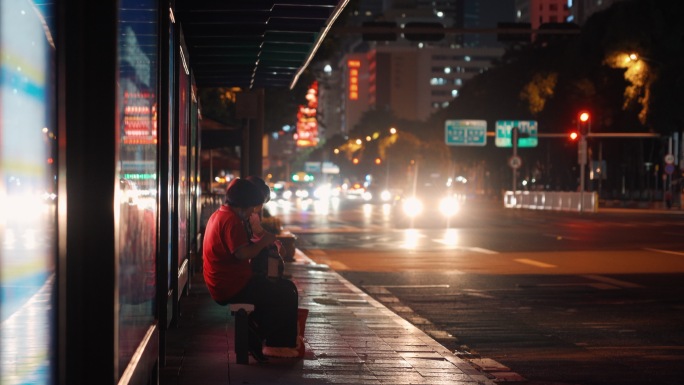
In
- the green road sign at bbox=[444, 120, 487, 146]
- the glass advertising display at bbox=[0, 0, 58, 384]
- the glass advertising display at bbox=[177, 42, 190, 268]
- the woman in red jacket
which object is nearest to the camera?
the glass advertising display at bbox=[0, 0, 58, 384]

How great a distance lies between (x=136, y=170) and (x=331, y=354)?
15.2ft

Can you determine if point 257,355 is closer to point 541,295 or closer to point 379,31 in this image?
point 541,295

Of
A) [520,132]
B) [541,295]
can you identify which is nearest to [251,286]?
[541,295]

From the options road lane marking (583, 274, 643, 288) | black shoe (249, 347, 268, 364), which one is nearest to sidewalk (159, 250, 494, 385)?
black shoe (249, 347, 268, 364)

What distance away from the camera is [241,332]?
877 centimetres

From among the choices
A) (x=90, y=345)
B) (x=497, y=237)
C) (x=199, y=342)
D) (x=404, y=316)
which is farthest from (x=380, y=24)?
(x=90, y=345)

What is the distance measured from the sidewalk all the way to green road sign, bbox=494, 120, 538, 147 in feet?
212

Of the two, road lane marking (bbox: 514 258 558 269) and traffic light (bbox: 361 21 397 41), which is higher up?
traffic light (bbox: 361 21 397 41)

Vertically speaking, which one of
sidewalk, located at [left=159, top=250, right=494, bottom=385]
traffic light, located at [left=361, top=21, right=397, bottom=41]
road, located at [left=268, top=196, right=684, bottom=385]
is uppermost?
traffic light, located at [left=361, top=21, right=397, bottom=41]

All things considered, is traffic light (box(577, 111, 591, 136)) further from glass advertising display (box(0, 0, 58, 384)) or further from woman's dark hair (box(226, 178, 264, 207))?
glass advertising display (box(0, 0, 58, 384))

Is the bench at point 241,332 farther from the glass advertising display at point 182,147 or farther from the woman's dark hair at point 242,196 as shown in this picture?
the glass advertising display at point 182,147

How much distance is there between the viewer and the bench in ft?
28.8

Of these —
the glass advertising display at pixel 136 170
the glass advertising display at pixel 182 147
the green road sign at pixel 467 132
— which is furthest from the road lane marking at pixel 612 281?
the green road sign at pixel 467 132

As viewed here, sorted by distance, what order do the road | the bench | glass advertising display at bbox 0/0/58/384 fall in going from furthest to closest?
the road, the bench, glass advertising display at bbox 0/0/58/384
